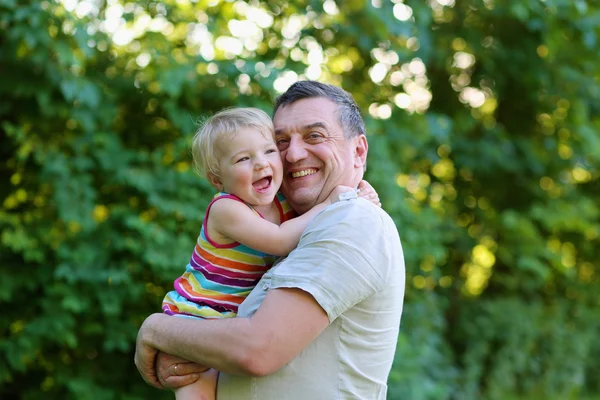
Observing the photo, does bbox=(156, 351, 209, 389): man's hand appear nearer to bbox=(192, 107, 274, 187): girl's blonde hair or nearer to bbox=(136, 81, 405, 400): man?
bbox=(136, 81, 405, 400): man

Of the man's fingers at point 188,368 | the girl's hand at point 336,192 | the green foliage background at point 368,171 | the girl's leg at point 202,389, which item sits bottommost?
the green foliage background at point 368,171

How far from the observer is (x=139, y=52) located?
15.0 feet

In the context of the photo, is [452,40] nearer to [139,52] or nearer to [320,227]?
[139,52]

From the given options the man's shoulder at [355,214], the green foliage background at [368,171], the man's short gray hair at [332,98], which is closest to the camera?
the man's shoulder at [355,214]

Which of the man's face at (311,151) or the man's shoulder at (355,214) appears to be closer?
the man's shoulder at (355,214)

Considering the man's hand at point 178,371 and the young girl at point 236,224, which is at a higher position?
the young girl at point 236,224

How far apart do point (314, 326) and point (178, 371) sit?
0.43 meters

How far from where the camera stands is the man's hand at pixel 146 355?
2.04 metres

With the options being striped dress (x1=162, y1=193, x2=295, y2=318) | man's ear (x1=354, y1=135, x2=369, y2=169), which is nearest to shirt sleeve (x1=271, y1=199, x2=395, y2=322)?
striped dress (x1=162, y1=193, x2=295, y2=318)

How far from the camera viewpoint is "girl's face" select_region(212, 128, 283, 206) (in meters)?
2.11

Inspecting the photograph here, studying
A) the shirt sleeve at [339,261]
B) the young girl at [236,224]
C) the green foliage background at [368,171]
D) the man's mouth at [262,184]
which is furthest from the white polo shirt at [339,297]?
the green foliage background at [368,171]

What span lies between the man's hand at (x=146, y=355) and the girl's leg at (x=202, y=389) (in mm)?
111

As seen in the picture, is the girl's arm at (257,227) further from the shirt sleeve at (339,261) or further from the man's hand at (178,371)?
the man's hand at (178,371)

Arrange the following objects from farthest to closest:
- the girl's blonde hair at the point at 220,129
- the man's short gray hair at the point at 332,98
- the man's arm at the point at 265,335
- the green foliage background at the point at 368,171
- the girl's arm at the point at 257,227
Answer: the green foliage background at the point at 368,171 → the man's short gray hair at the point at 332,98 → the girl's blonde hair at the point at 220,129 → the girl's arm at the point at 257,227 → the man's arm at the point at 265,335
